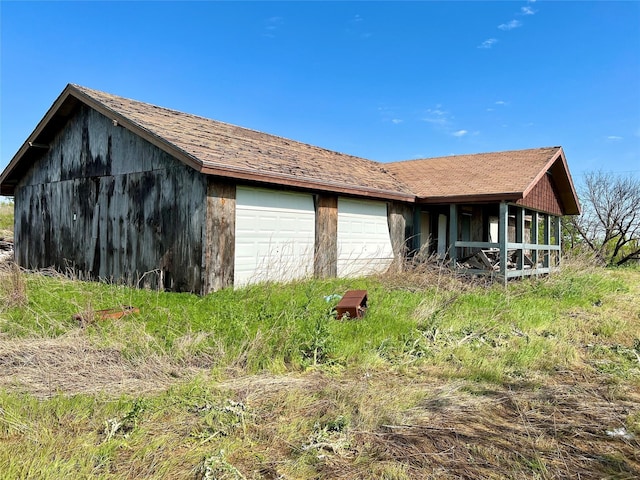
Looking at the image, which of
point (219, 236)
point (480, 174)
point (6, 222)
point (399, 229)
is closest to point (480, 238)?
point (480, 174)

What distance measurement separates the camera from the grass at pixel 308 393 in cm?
299

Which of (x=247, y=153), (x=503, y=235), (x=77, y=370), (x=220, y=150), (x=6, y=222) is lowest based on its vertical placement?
(x=77, y=370)

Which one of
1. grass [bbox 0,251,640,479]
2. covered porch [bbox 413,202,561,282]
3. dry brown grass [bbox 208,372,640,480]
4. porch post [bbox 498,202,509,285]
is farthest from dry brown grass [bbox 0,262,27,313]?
porch post [bbox 498,202,509,285]

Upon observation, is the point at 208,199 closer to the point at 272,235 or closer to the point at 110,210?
the point at 272,235

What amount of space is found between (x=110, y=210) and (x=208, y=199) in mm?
3313

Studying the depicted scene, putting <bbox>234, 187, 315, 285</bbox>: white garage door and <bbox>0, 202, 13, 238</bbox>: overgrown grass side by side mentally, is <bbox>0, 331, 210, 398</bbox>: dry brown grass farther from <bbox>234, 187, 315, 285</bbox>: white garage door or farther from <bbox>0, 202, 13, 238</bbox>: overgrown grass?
<bbox>0, 202, 13, 238</bbox>: overgrown grass

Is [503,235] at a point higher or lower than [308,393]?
higher

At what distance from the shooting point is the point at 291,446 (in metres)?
3.22

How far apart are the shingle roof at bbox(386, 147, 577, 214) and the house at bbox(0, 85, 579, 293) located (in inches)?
2.5

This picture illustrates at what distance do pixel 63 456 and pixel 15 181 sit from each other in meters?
13.0

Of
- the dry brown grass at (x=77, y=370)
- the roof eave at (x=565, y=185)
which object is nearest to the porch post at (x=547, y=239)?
the roof eave at (x=565, y=185)

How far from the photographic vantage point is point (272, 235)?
9.62 m

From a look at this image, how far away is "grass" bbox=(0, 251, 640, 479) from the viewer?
299 cm

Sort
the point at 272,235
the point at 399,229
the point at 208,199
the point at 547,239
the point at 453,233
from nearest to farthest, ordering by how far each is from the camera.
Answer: the point at 208,199 < the point at 272,235 < the point at 453,233 < the point at 399,229 < the point at 547,239
